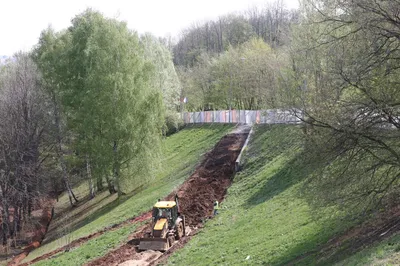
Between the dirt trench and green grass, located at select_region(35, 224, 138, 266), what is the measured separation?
875mm

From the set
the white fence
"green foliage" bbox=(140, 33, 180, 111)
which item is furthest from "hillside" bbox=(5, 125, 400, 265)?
"green foliage" bbox=(140, 33, 180, 111)

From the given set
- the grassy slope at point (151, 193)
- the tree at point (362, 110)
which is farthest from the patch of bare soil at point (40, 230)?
the tree at point (362, 110)

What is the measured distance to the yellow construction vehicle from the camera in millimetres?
22531

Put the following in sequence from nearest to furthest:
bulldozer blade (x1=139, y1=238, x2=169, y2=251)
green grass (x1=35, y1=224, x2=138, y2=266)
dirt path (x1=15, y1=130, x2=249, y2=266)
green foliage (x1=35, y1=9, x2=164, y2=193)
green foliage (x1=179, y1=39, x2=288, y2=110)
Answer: dirt path (x1=15, y1=130, x2=249, y2=266)
bulldozer blade (x1=139, y1=238, x2=169, y2=251)
green grass (x1=35, y1=224, x2=138, y2=266)
green foliage (x1=35, y1=9, x2=164, y2=193)
green foliage (x1=179, y1=39, x2=288, y2=110)

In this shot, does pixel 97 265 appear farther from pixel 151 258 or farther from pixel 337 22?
pixel 337 22

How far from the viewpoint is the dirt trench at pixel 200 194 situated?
2159 centimetres

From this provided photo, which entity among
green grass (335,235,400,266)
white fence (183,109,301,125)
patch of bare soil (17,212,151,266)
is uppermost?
white fence (183,109,301,125)

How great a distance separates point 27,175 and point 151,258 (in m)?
19.9

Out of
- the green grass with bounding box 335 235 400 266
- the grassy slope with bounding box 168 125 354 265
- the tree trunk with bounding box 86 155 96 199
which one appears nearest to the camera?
the green grass with bounding box 335 235 400 266

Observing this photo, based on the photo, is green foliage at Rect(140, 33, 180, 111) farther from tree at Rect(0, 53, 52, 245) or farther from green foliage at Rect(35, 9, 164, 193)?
tree at Rect(0, 53, 52, 245)

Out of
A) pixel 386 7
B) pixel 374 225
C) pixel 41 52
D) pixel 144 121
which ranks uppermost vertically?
pixel 41 52

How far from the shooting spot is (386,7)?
13289 mm

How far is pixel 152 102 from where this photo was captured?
3609cm

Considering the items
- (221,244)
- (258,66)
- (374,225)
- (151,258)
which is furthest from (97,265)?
(258,66)
